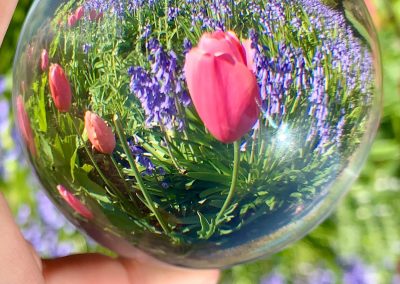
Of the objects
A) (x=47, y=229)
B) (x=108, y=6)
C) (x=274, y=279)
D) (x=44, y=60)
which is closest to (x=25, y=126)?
(x=44, y=60)

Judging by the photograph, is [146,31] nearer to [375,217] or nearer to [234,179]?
[234,179]

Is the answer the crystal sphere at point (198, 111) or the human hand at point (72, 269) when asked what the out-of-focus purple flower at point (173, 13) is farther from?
the human hand at point (72, 269)

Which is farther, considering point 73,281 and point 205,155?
point 73,281

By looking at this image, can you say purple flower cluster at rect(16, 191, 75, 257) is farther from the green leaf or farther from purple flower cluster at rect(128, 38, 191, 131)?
purple flower cluster at rect(128, 38, 191, 131)

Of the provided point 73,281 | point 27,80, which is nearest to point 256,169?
point 27,80

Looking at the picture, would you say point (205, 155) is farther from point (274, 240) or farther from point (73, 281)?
point (73, 281)

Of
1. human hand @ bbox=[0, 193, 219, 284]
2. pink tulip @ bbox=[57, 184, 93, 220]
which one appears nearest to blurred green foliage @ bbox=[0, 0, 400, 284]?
human hand @ bbox=[0, 193, 219, 284]

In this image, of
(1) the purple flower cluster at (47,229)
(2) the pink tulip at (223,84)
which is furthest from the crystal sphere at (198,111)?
(1) the purple flower cluster at (47,229)
